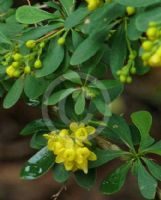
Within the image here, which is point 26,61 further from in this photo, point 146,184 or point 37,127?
point 146,184

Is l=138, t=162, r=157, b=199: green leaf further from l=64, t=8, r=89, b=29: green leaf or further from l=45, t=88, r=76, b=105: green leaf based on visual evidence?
l=64, t=8, r=89, b=29: green leaf

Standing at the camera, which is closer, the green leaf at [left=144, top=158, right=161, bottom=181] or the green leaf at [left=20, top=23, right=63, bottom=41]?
the green leaf at [left=20, top=23, right=63, bottom=41]

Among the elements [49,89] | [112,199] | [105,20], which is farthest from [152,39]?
[112,199]

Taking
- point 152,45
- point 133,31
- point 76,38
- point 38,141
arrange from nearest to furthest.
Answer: point 152,45 < point 133,31 < point 76,38 < point 38,141

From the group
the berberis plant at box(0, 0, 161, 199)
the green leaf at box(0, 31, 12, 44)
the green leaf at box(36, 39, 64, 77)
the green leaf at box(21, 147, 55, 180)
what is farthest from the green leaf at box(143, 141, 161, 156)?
the green leaf at box(0, 31, 12, 44)

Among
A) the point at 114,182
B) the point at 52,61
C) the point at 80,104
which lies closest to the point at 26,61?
the point at 52,61
